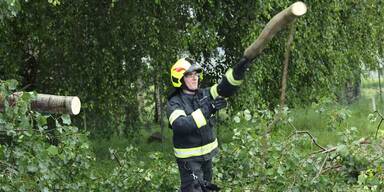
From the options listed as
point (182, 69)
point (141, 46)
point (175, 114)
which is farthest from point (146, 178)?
point (141, 46)

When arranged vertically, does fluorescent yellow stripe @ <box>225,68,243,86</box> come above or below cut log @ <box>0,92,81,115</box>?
above

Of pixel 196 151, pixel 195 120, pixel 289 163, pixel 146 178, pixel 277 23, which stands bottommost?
pixel 146 178

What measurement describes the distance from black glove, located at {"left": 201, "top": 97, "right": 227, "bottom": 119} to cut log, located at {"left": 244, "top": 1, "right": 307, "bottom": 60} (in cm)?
44

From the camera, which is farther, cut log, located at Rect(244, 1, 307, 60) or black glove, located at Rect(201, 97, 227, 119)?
black glove, located at Rect(201, 97, 227, 119)

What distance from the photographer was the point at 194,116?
523 cm

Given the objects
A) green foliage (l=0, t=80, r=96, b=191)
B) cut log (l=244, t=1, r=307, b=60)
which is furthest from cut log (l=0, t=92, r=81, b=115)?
cut log (l=244, t=1, r=307, b=60)

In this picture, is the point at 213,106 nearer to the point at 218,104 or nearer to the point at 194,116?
the point at 218,104

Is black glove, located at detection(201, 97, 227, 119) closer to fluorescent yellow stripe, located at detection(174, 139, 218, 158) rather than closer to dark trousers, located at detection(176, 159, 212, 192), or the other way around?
fluorescent yellow stripe, located at detection(174, 139, 218, 158)

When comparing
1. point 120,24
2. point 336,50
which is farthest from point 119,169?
point 336,50

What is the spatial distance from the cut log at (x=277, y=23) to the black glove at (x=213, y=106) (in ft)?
1.45

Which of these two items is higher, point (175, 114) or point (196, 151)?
point (175, 114)

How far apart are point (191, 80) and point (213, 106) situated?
1.17ft

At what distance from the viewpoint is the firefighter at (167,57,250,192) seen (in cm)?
525

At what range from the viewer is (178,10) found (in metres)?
10.6
